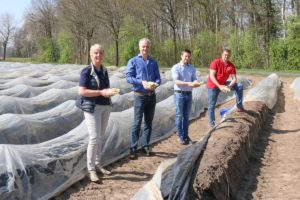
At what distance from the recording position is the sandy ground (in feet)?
16.2

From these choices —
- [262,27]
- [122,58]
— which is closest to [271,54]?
[262,27]

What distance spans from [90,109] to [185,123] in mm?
2453

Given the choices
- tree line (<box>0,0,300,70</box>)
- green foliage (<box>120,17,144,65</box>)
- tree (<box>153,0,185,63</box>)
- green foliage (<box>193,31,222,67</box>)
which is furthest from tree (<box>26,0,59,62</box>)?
green foliage (<box>193,31,222,67</box>)

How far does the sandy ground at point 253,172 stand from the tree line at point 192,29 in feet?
64.8

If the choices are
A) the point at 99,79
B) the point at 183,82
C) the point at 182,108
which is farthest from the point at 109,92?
the point at 182,108

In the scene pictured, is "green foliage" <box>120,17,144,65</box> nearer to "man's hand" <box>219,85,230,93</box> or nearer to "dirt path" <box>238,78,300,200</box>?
"dirt path" <box>238,78,300,200</box>

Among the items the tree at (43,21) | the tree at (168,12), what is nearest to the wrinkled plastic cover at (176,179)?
the tree at (168,12)

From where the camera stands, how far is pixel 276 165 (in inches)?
240

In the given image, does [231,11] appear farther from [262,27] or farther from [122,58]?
[122,58]

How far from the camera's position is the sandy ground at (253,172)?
195 inches

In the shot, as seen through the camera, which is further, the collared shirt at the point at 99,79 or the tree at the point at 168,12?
the tree at the point at 168,12

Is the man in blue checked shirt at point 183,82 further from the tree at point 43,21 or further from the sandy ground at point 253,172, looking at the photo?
the tree at point 43,21

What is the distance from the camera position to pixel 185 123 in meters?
6.94

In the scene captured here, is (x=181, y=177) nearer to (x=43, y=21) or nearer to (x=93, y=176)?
(x=93, y=176)
